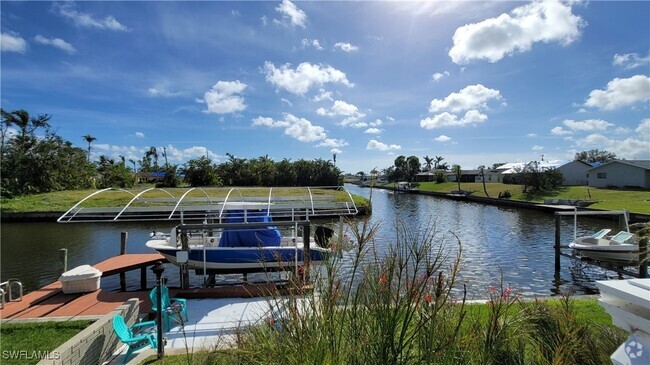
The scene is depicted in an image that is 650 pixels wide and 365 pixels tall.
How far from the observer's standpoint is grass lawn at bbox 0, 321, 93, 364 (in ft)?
15.1

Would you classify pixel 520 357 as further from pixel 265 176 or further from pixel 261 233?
pixel 265 176

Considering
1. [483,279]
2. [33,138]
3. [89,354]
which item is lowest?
[483,279]

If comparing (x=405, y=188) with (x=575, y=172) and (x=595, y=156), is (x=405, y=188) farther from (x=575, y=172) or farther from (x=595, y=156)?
(x=595, y=156)

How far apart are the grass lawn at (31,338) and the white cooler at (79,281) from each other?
183 cm

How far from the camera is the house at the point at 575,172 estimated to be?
53.1 m

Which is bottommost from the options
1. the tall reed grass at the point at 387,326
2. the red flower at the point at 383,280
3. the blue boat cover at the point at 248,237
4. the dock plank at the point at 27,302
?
the dock plank at the point at 27,302

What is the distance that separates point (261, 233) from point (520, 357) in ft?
24.2

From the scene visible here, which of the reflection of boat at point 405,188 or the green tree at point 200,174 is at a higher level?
the green tree at point 200,174

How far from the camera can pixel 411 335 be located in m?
2.19

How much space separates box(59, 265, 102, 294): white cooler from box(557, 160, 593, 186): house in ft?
206

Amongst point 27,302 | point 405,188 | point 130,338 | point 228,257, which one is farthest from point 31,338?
point 405,188

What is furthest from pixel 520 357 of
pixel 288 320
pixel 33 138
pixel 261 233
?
pixel 33 138

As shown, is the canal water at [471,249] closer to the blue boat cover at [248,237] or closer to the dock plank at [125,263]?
the dock plank at [125,263]

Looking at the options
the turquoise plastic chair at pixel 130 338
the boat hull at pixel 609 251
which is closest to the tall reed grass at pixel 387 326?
the turquoise plastic chair at pixel 130 338
